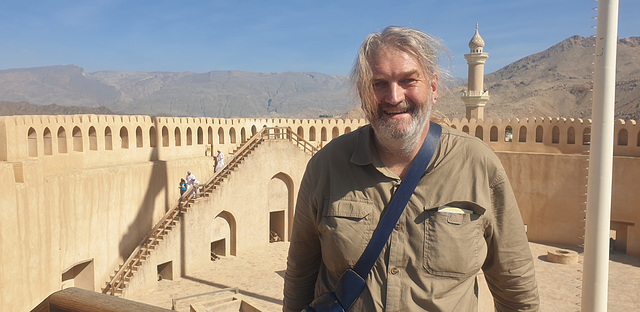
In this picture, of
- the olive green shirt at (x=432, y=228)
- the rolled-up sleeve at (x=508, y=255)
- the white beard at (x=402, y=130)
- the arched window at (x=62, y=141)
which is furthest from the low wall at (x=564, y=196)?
the white beard at (x=402, y=130)

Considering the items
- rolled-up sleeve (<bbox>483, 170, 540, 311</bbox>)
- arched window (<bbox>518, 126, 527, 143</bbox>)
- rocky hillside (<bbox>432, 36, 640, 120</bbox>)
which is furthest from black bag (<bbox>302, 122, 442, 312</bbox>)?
rocky hillside (<bbox>432, 36, 640, 120</bbox>)

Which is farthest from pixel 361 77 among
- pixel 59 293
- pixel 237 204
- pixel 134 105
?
pixel 134 105

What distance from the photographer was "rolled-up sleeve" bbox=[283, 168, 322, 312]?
80.0 inches

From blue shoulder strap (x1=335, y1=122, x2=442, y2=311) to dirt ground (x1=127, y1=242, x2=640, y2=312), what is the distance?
429 inches

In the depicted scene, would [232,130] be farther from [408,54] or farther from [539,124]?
[408,54]

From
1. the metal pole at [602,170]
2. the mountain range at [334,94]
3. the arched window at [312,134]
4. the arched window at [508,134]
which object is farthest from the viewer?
the mountain range at [334,94]

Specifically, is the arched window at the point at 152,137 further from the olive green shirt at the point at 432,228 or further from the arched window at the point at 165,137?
the olive green shirt at the point at 432,228

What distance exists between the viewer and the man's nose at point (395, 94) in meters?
1.90

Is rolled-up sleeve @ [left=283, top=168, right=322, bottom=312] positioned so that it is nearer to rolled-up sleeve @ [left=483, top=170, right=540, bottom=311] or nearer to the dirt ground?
rolled-up sleeve @ [left=483, top=170, right=540, bottom=311]

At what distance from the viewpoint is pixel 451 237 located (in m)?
1.79

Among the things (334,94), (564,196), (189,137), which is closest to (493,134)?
(564,196)

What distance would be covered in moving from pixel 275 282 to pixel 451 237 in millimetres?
Answer: 13586

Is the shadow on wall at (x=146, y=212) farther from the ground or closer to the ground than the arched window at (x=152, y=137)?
closer to the ground

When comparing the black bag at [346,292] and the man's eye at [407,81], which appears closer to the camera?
the black bag at [346,292]
